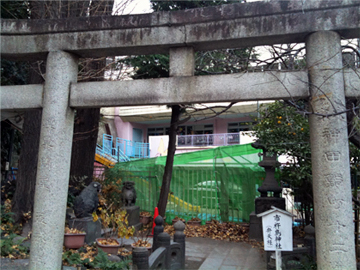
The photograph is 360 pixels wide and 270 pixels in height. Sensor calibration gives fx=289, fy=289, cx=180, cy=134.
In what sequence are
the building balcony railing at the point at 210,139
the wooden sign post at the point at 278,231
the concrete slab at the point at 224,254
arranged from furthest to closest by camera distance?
the building balcony railing at the point at 210,139
the concrete slab at the point at 224,254
the wooden sign post at the point at 278,231

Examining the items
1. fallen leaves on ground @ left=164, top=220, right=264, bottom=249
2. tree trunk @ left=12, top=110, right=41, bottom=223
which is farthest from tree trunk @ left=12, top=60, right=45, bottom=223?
fallen leaves on ground @ left=164, top=220, right=264, bottom=249

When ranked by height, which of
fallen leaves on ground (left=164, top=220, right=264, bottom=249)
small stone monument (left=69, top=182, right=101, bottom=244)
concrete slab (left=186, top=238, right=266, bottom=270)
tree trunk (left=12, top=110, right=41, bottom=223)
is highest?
tree trunk (left=12, top=110, right=41, bottom=223)

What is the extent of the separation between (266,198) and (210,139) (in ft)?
45.4

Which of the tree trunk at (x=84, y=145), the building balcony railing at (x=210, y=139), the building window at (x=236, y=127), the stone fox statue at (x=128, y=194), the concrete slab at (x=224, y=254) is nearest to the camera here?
the concrete slab at (x=224, y=254)

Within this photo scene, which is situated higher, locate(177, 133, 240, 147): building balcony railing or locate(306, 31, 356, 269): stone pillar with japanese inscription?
locate(177, 133, 240, 147): building balcony railing

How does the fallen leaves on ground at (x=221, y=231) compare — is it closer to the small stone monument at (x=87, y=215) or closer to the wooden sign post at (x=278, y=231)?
the small stone monument at (x=87, y=215)

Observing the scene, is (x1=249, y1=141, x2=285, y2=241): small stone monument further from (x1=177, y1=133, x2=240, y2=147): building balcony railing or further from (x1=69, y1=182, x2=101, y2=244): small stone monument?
(x1=177, y1=133, x2=240, y2=147): building balcony railing

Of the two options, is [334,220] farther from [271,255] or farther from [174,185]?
[174,185]

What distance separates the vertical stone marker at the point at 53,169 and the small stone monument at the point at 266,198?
6.24 m

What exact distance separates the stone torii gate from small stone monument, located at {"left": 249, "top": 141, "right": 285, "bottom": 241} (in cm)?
550

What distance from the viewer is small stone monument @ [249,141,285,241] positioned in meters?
8.59

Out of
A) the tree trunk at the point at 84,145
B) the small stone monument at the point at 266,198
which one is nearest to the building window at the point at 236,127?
the small stone monument at the point at 266,198

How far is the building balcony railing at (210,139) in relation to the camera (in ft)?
70.1

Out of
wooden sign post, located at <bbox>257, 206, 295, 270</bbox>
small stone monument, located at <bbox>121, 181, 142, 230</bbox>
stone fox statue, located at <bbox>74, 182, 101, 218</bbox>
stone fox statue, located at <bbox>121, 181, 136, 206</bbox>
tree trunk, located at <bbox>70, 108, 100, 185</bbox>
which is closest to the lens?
wooden sign post, located at <bbox>257, 206, 295, 270</bbox>
